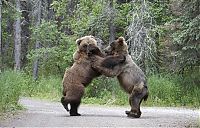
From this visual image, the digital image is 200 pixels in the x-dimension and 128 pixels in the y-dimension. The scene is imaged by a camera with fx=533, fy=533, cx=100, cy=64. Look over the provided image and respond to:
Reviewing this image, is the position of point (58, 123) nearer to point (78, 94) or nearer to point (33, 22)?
point (78, 94)

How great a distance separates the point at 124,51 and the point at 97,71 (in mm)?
847

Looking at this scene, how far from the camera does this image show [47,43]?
41.8 metres

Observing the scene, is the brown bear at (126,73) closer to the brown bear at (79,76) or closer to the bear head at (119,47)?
the bear head at (119,47)

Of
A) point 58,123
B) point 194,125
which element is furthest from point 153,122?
point 58,123

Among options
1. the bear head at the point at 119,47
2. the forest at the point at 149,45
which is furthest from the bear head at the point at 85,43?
the forest at the point at 149,45

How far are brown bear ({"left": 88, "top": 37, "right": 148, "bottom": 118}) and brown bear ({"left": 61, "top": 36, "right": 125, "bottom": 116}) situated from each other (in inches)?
7.1

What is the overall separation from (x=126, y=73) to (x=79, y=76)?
1.17 m

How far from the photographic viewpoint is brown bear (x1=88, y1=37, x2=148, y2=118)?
12.8 m

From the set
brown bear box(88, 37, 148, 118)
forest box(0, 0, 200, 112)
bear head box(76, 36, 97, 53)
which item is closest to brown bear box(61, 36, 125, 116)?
bear head box(76, 36, 97, 53)

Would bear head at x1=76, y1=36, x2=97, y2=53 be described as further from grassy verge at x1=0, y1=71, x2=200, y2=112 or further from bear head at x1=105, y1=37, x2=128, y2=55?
grassy verge at x1=0, y1=71, x2=200, y2=112

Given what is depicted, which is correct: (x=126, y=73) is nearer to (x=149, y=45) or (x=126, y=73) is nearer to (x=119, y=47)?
(x=119, y=47)

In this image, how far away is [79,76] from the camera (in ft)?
42.3

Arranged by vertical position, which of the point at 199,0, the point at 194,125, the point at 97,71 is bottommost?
the point at 194,125

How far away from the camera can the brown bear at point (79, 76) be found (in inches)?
499
